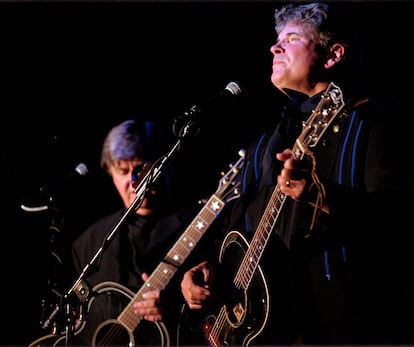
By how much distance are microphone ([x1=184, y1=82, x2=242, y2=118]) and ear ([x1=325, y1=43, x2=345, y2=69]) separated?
1.66 feet

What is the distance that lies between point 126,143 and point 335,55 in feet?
5.86

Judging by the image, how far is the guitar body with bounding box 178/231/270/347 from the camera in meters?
2.26

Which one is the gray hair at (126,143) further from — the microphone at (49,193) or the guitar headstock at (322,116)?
the guitar headstock at (322,116)

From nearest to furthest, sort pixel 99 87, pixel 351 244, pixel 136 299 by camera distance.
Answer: pixel 351 244, pixel 136 299, pixel 99 87

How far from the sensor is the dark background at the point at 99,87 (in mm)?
3807

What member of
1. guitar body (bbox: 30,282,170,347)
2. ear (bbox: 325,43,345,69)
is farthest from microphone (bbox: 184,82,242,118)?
guitar body (bbox: 30,282,170,347)

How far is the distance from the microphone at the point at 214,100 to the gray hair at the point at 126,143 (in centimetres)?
163

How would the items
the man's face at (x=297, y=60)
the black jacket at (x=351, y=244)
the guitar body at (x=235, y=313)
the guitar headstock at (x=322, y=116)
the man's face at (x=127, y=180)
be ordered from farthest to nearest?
the man's face at (x=127, y=180) → the man's face at (x=297, y=60) → the guitar body at (x=235, y=313) → the guitar headstock at (x=322, y=116) → the black jacket at (x=351, y=244)

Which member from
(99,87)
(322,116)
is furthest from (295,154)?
(99,87)

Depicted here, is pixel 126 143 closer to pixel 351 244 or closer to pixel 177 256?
pixel 177 256

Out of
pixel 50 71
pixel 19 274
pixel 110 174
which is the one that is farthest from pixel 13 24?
pixel 19 274

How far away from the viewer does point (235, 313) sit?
7.78 feet

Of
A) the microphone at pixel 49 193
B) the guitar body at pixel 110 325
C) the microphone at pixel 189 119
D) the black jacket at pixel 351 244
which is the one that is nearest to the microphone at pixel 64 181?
the microphone at pixel 49 193

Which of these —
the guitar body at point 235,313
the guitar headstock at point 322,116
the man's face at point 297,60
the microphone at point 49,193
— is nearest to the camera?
the guitar headstock at point 322,116
